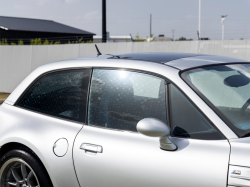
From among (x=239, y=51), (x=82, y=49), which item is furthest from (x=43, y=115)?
(x=82, y=49)

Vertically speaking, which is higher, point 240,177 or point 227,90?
point 227,90

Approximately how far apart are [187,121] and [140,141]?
0.37m

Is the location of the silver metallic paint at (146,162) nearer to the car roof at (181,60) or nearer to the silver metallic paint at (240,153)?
the silver metallic paint at (240,153)

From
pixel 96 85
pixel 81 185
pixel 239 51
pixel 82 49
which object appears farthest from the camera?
pixel 82 49

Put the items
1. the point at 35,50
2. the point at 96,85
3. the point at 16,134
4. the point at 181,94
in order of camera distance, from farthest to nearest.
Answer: the point at 35,50 → the point at 16,134 → the point at 96,85 → the point at 181,94

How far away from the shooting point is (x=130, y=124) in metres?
2.64

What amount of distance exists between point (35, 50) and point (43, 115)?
15748 mm

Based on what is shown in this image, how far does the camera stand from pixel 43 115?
124 inches

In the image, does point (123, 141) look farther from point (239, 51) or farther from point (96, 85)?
point (239, 51)

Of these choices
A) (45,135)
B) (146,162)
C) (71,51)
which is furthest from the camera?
(71,51)

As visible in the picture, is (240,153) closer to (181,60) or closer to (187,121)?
(187,121)

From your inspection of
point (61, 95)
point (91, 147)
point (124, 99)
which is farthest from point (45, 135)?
point (124, 99)

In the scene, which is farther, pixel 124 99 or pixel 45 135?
pixel 45 135

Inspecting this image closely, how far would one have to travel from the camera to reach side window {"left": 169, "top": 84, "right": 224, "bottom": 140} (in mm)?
2268
